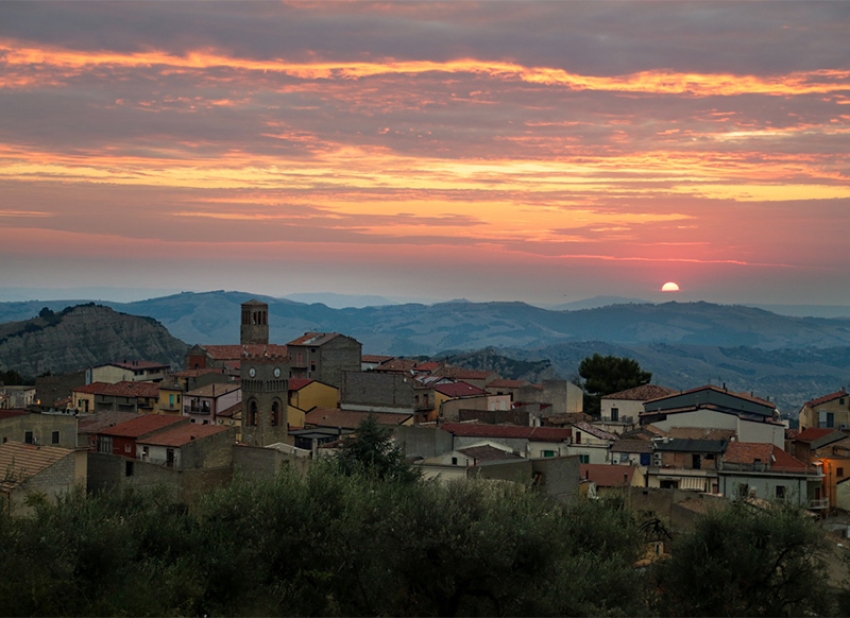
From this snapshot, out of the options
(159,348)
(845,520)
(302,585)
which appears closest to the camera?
(302,585)

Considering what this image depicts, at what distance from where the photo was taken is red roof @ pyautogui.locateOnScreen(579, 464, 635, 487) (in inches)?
2004

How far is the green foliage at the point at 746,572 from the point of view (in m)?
28.8

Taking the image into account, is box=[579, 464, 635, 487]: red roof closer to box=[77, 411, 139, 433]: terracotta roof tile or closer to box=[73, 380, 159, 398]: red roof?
box=[77, 411, 139, 433]: terracotta roof tile

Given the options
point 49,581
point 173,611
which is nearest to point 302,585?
point 173,611

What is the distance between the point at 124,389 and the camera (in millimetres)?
78875

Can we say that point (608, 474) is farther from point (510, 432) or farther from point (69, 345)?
point (69, 345)

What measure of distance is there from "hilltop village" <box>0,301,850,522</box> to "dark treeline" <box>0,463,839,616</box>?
37.0ft

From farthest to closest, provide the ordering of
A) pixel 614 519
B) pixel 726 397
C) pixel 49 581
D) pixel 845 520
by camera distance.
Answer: pixel 726 397 < pixel 845 520 < pixel 614 519 < pixel 49 581

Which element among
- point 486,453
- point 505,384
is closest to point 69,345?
point 505,384

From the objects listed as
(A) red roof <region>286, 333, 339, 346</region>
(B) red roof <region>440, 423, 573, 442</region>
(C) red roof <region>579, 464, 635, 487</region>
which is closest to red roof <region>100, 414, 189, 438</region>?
(B) red roof <region>440, 423, 573, 442</region>

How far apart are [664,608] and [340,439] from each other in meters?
31.6

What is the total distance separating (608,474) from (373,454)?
12045 mm

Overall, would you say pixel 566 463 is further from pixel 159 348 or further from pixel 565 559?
pixel 159 348

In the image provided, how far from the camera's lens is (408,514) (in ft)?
89.4
